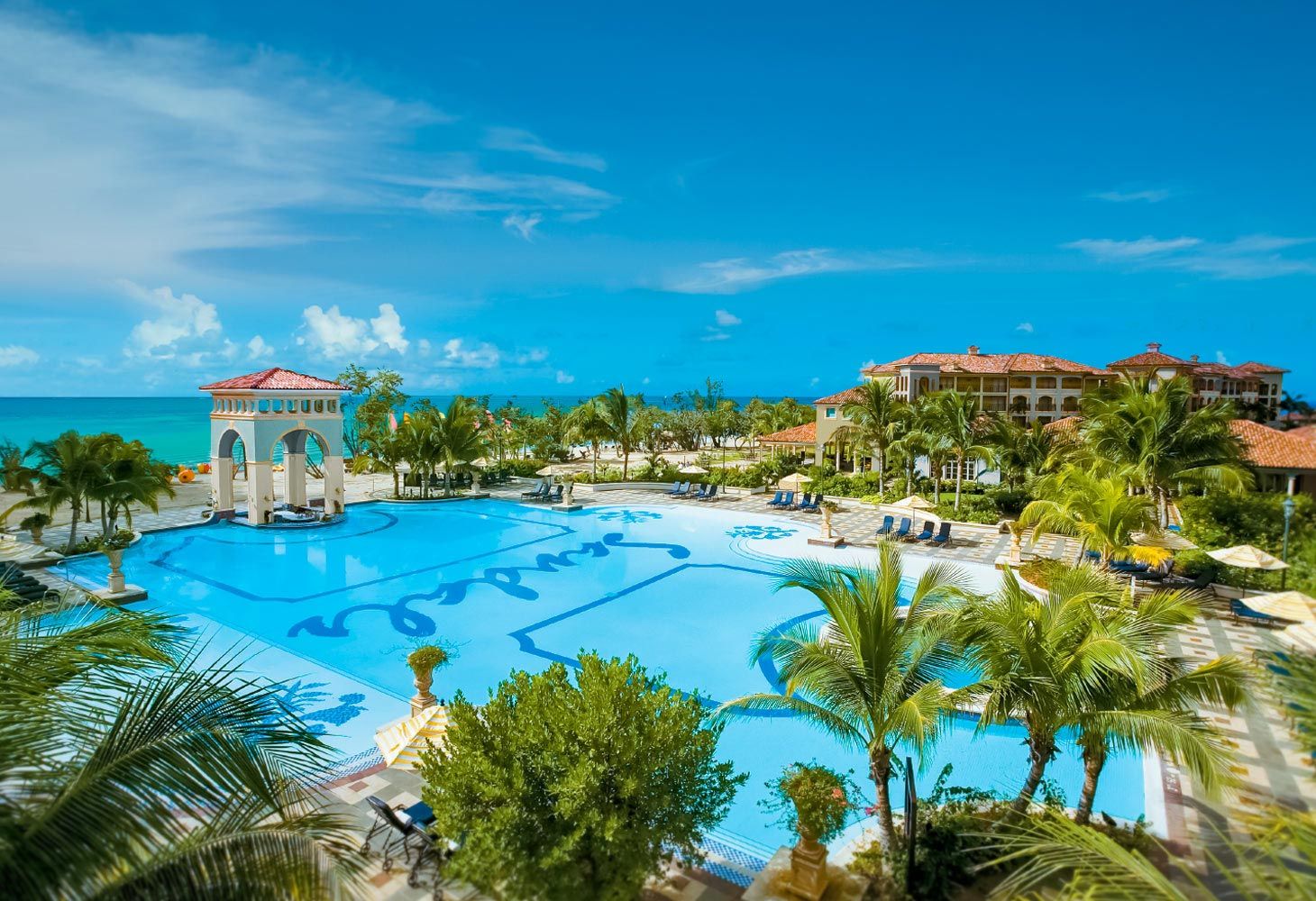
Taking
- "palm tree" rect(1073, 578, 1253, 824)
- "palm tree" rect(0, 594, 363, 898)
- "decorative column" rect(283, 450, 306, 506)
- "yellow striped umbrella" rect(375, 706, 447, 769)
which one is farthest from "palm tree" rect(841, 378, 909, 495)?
"palm tree" rect(0, 594, 363, 898)

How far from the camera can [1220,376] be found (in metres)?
43.1

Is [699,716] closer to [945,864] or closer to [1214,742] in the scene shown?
[945,864]

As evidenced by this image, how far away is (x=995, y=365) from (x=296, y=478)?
35.5 m

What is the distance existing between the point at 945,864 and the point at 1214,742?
2.56 metres

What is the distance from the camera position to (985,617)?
7.14 metres

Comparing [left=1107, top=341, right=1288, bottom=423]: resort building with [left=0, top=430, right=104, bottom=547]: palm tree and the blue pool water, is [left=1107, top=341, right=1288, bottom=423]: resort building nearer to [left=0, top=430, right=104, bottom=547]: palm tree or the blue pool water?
the blue pool water

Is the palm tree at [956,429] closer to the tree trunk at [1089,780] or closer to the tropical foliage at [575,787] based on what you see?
the tree trunk at [1089,780]

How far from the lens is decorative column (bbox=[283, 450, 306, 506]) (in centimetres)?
2861

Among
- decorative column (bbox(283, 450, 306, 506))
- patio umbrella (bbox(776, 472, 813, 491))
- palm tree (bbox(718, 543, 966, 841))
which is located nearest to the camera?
palm tree (bbox(718, 543, 966, 841))

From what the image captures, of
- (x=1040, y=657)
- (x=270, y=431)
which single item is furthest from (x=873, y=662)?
(x=270, y=431)

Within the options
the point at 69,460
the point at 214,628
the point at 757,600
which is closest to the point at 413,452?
the point at 69,460

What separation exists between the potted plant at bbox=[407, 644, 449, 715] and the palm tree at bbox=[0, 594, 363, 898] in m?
5.92

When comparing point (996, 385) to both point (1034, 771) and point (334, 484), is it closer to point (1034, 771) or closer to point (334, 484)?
point (334, 484)

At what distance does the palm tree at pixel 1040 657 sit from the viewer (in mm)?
6633
